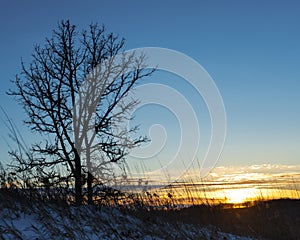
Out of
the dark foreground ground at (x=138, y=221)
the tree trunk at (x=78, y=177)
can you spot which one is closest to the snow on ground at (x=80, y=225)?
the dark foreground ground at (x=138, y=221)

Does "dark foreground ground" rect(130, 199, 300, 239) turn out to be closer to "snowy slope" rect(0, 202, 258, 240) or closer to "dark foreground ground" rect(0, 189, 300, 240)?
"dark foreground ground" rect(0, 189, 300, 240)

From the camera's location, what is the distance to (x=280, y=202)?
44.2ft

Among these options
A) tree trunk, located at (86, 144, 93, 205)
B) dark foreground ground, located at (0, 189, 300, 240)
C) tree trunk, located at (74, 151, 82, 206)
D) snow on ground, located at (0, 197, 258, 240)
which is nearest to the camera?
snow on ground, located at (0, 197, 258, 240)

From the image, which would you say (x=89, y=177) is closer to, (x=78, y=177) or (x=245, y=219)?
(x=78, y=177)

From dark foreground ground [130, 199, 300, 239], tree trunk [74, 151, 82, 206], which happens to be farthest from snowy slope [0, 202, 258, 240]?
tree trunk [74, 151, 82, 206]

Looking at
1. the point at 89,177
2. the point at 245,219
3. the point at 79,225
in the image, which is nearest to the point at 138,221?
the point at 79,225

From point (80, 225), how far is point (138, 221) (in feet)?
6.36

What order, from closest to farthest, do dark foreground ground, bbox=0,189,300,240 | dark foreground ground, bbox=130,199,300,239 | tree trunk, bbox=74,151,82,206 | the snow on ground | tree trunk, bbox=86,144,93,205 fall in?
the snow on ground → dark foreground ground, bbox=0,189,300,240 → dark foreground ground, bbox=130,199,300,239 → tree trunk, bbox=74,151,82,206 → tree trunk, bbox=86,144,93,205

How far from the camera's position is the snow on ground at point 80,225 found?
5.35 meters

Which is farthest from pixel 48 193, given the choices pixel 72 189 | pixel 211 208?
pixel 211 208

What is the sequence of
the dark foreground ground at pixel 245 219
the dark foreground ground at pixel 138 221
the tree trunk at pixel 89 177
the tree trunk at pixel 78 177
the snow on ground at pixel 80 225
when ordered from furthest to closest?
1. the tree trunk at pixel 89 177
2. the tree trunk at pixel 78 177
3. the dark foreground ground at pixel 245 219
4. the dark foreground ground at pixel 138 221
5. the snow on ground at pixel 80 225

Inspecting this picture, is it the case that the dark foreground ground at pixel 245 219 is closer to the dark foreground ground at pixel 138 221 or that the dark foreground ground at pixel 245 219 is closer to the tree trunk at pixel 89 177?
the dark foreground ground at pixel 138 221

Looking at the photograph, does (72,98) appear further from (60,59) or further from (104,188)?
(104,188)

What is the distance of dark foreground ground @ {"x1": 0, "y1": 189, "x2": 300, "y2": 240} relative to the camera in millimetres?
5613
